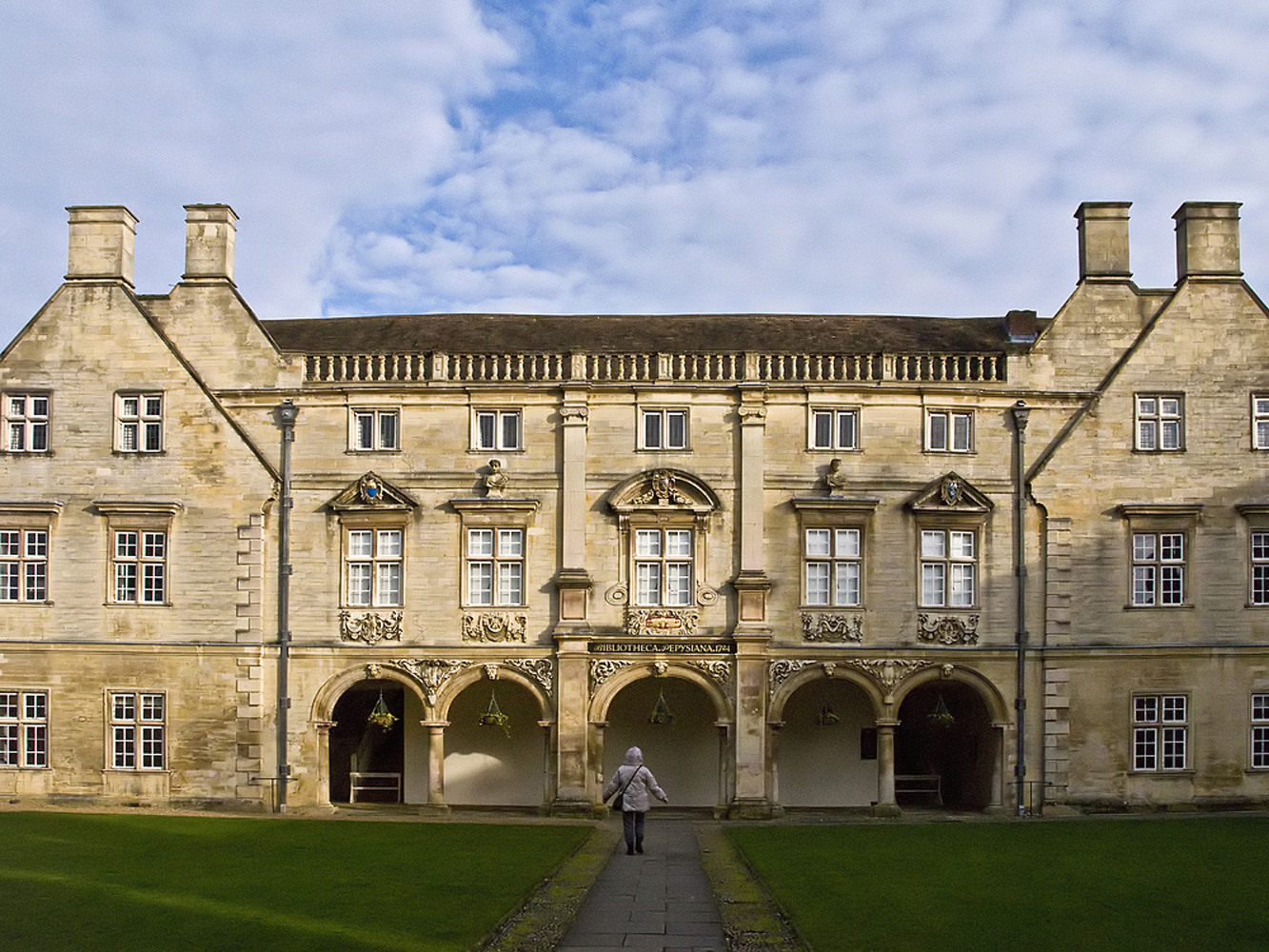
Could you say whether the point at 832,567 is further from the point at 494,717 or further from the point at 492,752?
the point at 492,752

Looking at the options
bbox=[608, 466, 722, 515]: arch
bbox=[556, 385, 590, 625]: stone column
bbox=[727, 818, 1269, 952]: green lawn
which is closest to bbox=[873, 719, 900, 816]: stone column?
bbox=[727, 818, 1269, 952]: green lawn

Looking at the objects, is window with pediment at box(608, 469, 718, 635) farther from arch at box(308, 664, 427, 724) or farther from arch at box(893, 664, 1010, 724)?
arch at box(308, 664, 427, 724)

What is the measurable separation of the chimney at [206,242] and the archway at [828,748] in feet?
58.7

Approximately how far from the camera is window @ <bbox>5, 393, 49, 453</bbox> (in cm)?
3281

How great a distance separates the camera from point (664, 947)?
14.7m

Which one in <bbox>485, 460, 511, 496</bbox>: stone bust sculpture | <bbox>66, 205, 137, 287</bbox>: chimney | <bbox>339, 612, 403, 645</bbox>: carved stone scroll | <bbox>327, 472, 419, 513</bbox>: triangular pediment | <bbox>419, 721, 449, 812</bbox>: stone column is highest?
<bbox>66, 205, 137, 287</bbox>: chimney

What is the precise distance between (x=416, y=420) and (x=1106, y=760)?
59.5 ft

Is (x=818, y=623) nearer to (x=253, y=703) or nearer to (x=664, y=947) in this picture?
(x=253, y=703)

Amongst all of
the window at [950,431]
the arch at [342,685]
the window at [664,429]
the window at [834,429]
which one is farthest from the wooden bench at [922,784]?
the arch at [342,685]

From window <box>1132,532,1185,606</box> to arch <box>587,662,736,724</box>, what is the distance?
1019cm

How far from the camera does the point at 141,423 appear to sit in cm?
3278

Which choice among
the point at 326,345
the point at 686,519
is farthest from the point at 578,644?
the point at 326,345

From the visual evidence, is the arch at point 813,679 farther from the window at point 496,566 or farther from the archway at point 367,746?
the archway at point 367,746

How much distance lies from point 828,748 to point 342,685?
39.9ft
